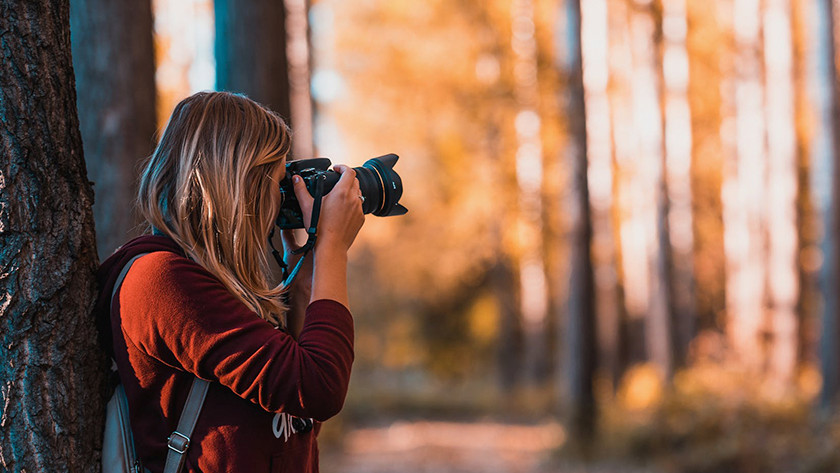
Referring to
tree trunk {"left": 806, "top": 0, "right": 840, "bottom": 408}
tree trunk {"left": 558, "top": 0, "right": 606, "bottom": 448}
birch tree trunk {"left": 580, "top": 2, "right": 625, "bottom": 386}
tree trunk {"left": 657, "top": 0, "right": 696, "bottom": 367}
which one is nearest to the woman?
tree trunk {"left": 558, "top": 0, "right": 606, "bottom": 448}

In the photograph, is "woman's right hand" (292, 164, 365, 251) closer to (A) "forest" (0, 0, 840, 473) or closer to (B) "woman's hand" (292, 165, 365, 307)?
(B) "woman's hand" (292, 165, 365, 307)

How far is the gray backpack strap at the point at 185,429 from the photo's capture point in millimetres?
1833

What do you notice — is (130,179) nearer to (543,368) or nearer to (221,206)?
(221,206)

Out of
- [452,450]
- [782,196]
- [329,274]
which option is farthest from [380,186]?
[782,196]

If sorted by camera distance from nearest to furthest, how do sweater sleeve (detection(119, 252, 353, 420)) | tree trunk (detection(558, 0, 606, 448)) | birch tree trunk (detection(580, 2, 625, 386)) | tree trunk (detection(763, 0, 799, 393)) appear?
sweater sleeve (detection(119, 252, 353, 420))
tree trunk (detection(558, 0, 606, 448))
tree trunk (detection(763, 0, 799, 393))
birch tree trunk (detection(580, 2, 625, 386))

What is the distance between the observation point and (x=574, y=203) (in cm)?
1100

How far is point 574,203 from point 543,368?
9.66m

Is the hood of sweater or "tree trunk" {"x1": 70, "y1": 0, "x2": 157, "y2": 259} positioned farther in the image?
"tree trunk" {"x1": 70, "y1": 0, "x2": 157, "y2": 259}

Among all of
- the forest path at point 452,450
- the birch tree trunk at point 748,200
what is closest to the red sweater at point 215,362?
the forest path at point 452,450

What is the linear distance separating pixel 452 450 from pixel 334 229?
1098cm

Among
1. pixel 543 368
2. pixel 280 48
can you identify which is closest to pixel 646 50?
pixel 543 368

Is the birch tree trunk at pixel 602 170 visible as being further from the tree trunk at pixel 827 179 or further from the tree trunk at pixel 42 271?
the tree trunk at pixel 42 271

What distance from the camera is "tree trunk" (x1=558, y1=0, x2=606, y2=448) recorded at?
433 inches

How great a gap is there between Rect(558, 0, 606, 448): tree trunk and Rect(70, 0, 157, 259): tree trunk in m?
6.96
